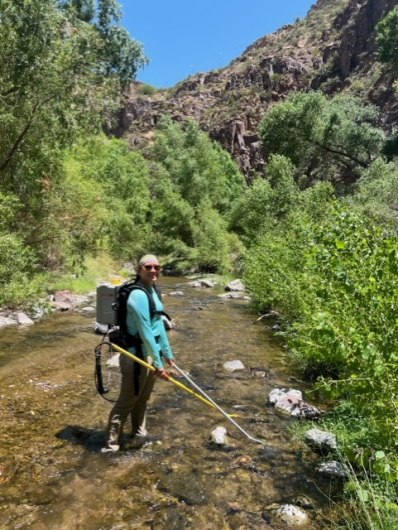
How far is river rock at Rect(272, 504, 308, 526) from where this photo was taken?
4.45 m

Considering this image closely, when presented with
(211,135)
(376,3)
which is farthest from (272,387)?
(376,3)

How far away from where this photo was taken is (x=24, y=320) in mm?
14625

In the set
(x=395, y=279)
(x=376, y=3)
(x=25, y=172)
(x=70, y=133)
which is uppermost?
(x=376, y=3)

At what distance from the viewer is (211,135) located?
81.1 meters

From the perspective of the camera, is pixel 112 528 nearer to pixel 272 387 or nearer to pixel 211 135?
pixel 272 387

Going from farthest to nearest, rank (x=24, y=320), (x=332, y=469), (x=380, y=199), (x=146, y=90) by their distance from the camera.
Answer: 1. (x=146, y=90)
2. (x=380, y=199)
3. (x=24, y=320)
4. (x=332, y=469)

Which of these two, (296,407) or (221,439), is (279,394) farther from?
(221,439)

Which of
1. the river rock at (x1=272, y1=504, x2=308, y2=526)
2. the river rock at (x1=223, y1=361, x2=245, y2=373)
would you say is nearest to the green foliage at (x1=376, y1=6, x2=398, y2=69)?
the river rock at (x1=223, y1=361, x2=245, y2=373)

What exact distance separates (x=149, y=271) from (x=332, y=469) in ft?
11.1

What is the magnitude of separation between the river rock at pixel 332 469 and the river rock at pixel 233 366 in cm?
418

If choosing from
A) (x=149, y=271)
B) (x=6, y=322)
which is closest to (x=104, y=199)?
(x=6, y=322)

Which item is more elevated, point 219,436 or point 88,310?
→ point 219,436

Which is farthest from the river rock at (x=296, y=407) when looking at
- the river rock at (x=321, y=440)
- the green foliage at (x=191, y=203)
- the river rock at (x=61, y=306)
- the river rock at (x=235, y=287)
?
the green foliage at (x=191, y=203)

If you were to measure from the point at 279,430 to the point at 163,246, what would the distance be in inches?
1386
